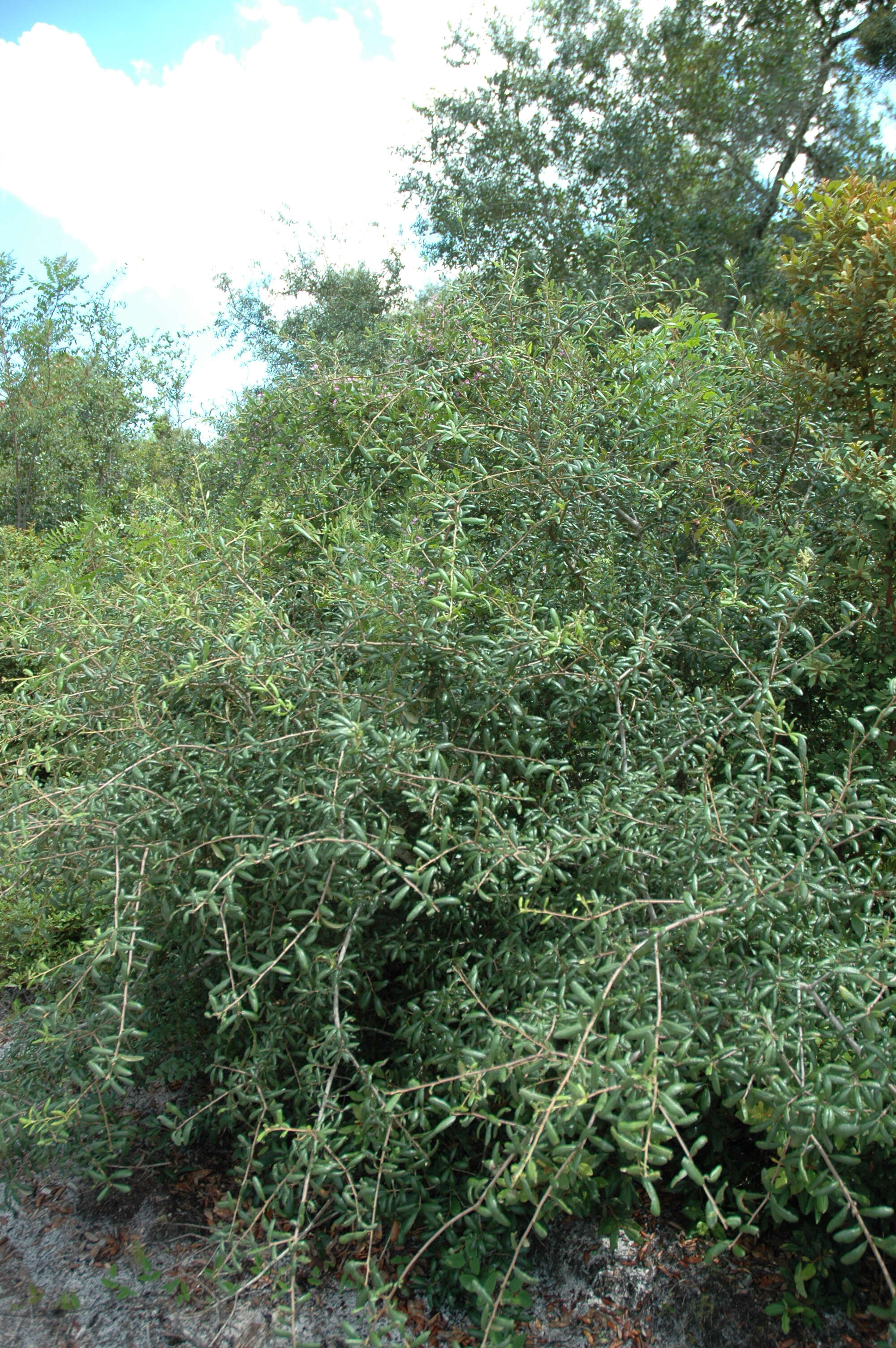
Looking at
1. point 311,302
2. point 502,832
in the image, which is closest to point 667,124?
point 311,302

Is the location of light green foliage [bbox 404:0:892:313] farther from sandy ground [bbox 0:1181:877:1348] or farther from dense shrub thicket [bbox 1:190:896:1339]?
sandy ground [bbox 0:1181:877:1348]

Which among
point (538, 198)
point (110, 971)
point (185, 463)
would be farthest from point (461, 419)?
point (538, 198)

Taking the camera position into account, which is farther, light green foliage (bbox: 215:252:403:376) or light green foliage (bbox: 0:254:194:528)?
light green foliage (bbox: 215:252:403:376)

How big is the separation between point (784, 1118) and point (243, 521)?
2.70 metres

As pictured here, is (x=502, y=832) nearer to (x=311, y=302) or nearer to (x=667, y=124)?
(x=667, y=124)

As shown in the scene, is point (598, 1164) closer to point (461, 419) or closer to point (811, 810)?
point (811, 810)

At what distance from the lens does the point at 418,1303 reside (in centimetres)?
261

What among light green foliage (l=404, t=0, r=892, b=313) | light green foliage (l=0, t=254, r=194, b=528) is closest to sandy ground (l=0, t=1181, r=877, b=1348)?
light green foliage (l=0, t=254, r=194, b=528)

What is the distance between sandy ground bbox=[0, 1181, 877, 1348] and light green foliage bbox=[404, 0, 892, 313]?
1332cm

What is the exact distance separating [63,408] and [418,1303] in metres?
11.5

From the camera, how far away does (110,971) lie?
9.71 feet

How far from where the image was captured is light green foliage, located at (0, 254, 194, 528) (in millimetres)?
11289

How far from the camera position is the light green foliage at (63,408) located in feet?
37.0

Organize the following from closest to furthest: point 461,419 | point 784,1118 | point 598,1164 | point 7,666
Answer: point 784,1118 < point 598,1164 < point 461,419 < point 7,666
